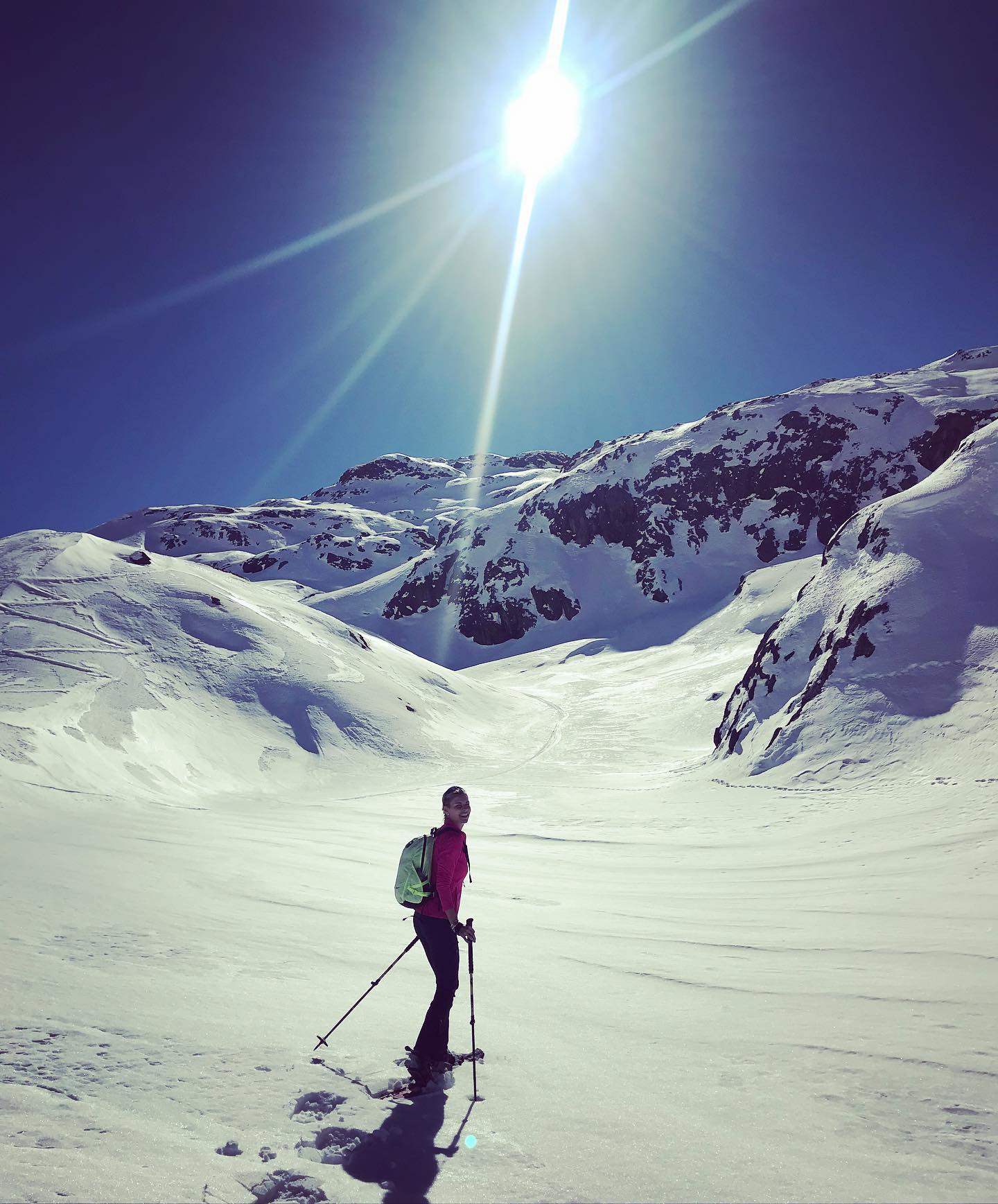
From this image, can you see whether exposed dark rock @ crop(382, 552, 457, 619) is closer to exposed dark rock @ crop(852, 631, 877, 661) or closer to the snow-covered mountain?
Answer: the snow-covered mountain

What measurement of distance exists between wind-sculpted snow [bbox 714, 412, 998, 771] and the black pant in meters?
13.0

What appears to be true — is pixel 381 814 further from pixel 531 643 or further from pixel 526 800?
pixel 531 643

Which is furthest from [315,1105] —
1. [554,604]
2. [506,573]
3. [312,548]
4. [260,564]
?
[312,548]

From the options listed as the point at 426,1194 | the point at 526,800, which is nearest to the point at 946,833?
the point at 426,1194

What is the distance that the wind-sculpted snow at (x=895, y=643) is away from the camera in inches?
610

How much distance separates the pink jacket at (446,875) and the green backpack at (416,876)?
38mm

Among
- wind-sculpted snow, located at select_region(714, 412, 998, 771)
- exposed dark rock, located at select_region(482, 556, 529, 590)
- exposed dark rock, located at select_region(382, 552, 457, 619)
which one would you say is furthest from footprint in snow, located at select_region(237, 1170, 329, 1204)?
exposed dark rock, located at select_region(382, 552, 457, 619)

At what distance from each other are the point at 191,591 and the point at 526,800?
2235cm

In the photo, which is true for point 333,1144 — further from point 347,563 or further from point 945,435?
point 347,563

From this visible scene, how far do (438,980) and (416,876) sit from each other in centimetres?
72

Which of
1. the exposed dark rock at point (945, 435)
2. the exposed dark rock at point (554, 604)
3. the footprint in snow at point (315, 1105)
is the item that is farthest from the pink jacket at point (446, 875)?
the exposed dark rock at point (945, 435)

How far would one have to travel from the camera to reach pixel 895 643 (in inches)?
690

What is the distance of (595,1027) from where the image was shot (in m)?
5.00

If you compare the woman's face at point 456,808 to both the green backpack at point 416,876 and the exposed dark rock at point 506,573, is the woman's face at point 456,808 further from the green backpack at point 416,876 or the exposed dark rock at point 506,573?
the exposed dark rock at point 506,573
